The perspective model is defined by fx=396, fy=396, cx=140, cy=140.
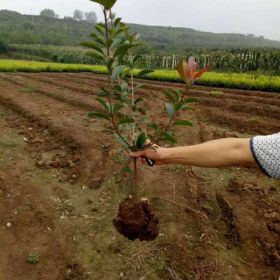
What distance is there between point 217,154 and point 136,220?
1.13 meters

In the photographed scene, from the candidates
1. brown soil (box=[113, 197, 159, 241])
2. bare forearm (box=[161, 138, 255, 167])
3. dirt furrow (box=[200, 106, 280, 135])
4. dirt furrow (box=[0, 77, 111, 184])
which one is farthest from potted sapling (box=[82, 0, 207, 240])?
dirt furrow (box=[200, 106, 280, 135])

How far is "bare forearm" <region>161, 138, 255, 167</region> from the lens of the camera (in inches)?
66.4

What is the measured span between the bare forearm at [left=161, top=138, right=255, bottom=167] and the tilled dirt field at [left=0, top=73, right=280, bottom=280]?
1219mm

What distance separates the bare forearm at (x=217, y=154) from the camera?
1687 mm

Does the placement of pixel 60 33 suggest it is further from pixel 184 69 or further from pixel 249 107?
pixel 184 69

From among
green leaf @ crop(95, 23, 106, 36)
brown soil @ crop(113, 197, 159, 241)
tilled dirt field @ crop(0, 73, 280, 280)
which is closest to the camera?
green leaf @ crop(95, 23, 106, 36)

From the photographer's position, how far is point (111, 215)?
373 cm

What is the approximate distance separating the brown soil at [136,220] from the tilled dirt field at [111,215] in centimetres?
34

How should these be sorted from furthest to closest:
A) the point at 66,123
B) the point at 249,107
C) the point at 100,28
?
1. the point at 249,107
2. the point at 66,123
3. the point at 100,28

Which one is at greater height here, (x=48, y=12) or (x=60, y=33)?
(x=60, y=33)

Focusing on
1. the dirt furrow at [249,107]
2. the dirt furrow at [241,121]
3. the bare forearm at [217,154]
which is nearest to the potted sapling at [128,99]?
the bare forearm at [217,154]

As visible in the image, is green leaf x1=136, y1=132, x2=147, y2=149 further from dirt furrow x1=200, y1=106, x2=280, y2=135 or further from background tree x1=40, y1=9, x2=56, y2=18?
background tree x1=40, y1=9, x2=56, y2=18

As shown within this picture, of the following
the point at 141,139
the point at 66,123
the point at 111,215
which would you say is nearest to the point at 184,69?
the point at 141,139

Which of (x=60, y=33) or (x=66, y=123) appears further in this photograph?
(x=60, y=33)
